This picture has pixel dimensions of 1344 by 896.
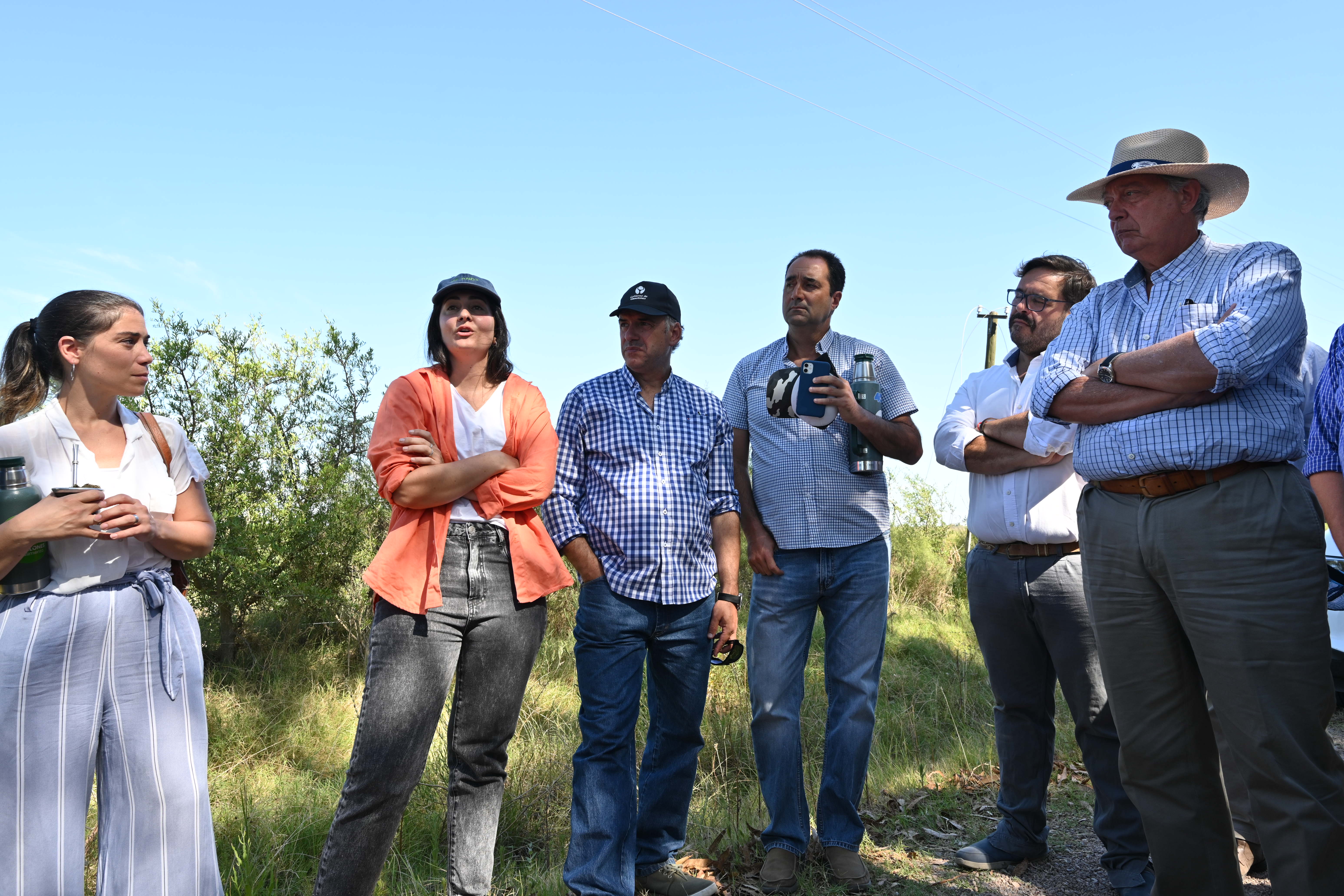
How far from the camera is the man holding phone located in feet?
13.5

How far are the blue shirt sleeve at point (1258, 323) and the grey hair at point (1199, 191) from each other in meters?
0.29

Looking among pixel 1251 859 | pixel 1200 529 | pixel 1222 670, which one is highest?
pixel 1200 529

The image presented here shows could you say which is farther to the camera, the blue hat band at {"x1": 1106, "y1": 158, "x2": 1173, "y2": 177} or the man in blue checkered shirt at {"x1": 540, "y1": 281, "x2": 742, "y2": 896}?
the man in blue checkered shirt at {"x1": 540, "y1": 281, "x2": 742, "y2": 896}

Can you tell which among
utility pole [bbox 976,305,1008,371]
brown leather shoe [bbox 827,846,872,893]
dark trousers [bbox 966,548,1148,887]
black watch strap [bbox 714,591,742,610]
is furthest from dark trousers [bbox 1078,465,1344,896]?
utility pole [bbox 976,305,1008,371]

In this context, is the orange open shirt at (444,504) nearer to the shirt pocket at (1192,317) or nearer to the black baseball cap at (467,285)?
the black baseball cap at (467,285)

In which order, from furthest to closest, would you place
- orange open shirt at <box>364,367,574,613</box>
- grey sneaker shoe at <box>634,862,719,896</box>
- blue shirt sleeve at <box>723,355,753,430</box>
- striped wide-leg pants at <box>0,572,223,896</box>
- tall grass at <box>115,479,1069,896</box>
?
blue shirt sleeve at <box>723,355,753,430</box>
tall grass at <box>115,479,1069,896</box>
grey sneaker shoe at <box>634,862,719,896</box>
orange open shirt at <box>364,367,574,613</box>
striped wide-leg pants at <box>0,572,223,896</box>

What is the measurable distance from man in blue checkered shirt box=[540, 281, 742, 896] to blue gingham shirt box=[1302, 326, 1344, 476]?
7.04 feet

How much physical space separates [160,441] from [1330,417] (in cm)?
386

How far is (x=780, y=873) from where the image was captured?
398cm

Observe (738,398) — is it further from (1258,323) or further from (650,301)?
(1258,323)

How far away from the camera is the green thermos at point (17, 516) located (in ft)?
9.39

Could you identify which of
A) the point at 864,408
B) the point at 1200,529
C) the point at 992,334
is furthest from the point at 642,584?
the point at 992,334

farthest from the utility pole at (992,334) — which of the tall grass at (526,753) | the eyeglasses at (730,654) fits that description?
the eyeglasses at (730,654)

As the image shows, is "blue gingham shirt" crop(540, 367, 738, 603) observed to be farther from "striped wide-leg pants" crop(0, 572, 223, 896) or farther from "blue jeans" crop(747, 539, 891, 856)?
"striped wide-leg pants" crop(0, 572, 223, 896)
